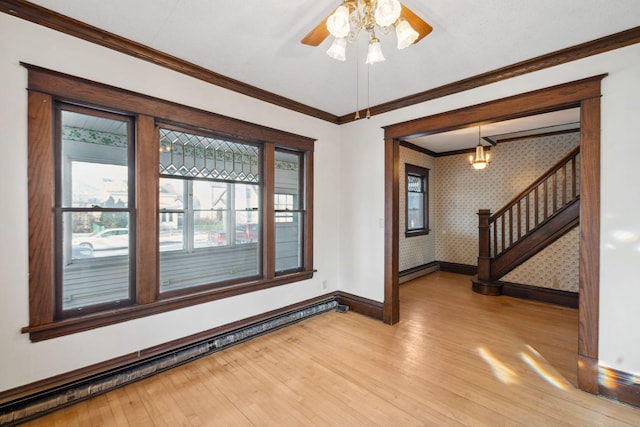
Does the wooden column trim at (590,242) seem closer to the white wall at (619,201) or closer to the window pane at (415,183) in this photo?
the white wall at (619,201)

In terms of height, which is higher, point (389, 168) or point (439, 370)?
point (389, 168)

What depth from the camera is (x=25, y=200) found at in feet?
6.36

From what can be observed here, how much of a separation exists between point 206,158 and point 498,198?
5770mm

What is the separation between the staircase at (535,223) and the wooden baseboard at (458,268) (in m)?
0.99

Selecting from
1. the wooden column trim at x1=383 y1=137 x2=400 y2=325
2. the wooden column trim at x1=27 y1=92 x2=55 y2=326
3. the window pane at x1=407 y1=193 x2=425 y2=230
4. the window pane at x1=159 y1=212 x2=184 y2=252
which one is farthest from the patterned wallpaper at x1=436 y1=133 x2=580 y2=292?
the wooden column trim at x1=27 y1=92 x2=55 y2=326

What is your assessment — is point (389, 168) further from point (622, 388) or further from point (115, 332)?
point (115, 332)

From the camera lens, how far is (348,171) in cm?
414

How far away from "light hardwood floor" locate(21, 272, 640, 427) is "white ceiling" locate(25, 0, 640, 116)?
2.84 m

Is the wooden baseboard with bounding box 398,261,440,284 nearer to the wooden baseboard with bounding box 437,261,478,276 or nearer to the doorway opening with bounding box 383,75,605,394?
the wooden baseboard with bounding box 437,261,478,276

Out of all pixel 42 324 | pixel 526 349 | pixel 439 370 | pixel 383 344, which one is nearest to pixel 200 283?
pixel 42 324

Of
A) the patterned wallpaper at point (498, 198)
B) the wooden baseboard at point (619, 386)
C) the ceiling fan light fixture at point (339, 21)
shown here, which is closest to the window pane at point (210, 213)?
the ceiling fan light fixture at point (339, 21)

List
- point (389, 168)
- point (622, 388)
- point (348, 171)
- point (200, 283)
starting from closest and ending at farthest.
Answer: point (622, 388) → point (200, 283) → point (389, 168) → point (348, 171)

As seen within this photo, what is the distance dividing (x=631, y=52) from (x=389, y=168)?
7.26 feet

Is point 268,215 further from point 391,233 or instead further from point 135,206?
point 391,233
